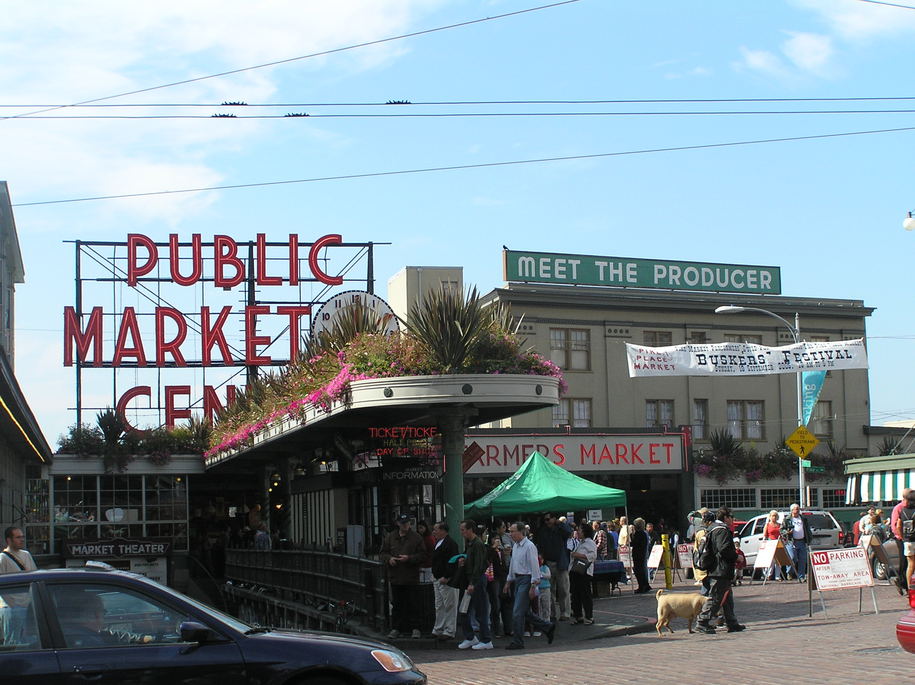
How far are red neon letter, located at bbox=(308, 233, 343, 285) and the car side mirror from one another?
37.6 meters

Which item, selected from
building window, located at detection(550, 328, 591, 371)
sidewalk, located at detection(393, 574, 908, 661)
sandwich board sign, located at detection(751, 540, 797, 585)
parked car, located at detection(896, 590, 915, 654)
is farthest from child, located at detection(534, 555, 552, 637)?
building window, located at detection(550, 328, 591, 371)

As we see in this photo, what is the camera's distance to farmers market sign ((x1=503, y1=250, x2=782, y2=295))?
49812 mm

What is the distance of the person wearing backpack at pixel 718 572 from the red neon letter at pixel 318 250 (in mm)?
29812

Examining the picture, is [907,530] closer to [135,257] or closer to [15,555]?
[15,555]

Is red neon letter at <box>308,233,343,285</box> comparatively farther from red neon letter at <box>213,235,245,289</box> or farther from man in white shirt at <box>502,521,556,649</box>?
man in white shirt at <box>502,521,556,649</box>

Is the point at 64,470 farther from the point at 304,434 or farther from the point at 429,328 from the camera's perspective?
the point at 429,328

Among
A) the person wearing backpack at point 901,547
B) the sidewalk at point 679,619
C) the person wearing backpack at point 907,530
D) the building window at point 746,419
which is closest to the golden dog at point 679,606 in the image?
the sidewalk at point 679,619

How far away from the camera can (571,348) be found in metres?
48.2

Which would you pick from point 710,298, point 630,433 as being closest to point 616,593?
point 630,433

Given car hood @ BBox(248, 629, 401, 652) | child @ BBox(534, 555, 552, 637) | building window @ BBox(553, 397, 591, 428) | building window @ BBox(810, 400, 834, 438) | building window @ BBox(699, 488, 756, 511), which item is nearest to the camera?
car hood @ BBox(248, 629, 401, 652)

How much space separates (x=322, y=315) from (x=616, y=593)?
1168 centimetres

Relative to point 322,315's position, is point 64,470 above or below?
below

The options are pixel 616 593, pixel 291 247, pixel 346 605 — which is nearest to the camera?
pixel 346 605

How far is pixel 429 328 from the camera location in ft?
56.0
